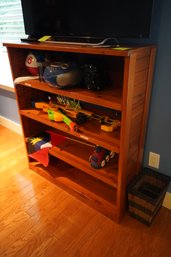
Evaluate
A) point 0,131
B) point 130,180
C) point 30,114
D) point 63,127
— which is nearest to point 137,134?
point 130,180

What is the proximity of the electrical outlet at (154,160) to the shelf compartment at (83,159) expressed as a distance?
0.23m

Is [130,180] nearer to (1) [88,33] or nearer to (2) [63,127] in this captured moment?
(2) [63,127]

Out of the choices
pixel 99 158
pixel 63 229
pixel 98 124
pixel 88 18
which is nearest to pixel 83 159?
pixel 99 158

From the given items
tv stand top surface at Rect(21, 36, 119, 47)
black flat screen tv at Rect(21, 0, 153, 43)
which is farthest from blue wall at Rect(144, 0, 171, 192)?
tv stand top surface at Rect(21, 36, 119, 47)

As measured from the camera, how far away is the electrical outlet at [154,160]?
133 centimetres

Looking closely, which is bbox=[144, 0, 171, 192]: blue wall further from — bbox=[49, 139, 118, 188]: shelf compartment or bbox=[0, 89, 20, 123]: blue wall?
bbox=[0, 89, 20, 123]: blue wall

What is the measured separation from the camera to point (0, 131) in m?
2.49

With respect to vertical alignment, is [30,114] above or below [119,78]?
below

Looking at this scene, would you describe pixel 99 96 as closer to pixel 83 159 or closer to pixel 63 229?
pixel 83 159

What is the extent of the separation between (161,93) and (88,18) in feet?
1.89

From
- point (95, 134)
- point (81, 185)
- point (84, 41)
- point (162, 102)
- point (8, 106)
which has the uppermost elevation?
point (84, 41)

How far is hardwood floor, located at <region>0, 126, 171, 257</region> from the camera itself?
45.7 inches

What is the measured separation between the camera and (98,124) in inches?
51.3

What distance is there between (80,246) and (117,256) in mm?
216
